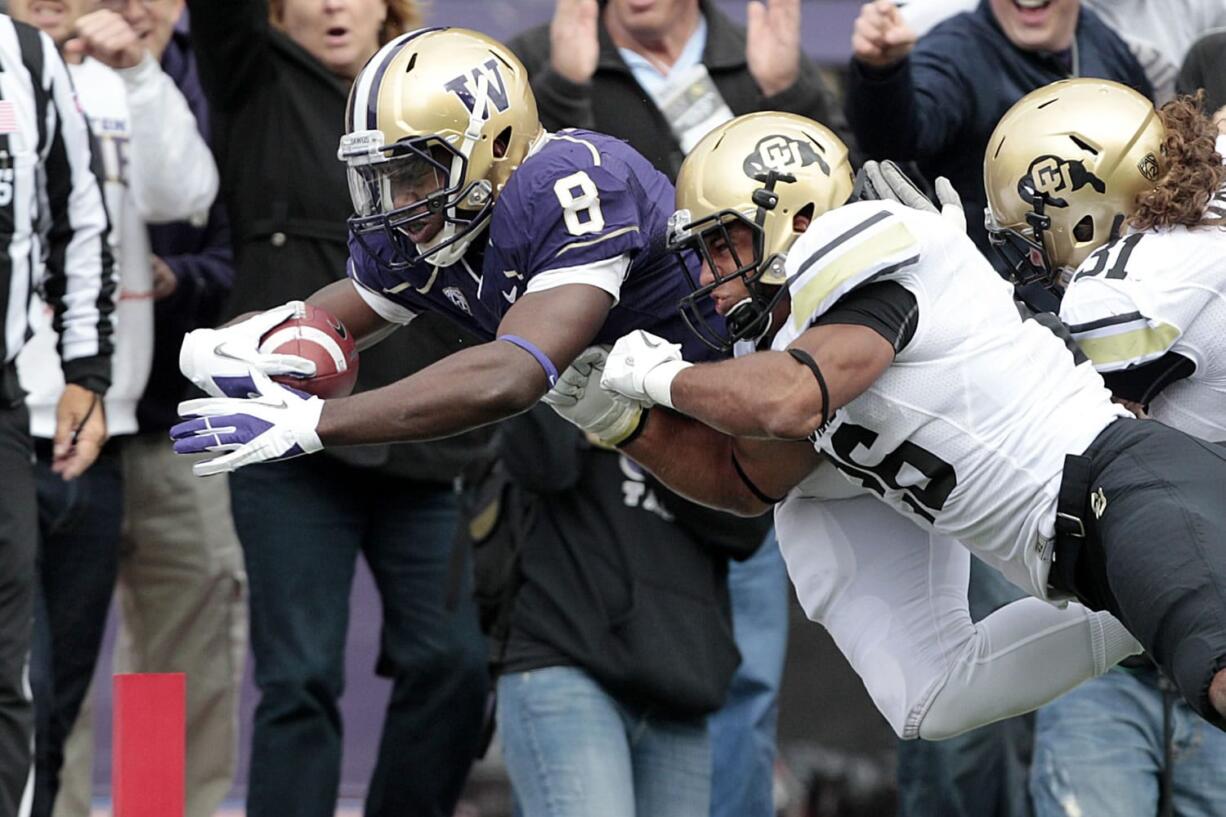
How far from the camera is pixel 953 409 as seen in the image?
379 centimetres

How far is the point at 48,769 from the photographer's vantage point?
17.0 feet

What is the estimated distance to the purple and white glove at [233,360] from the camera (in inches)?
154

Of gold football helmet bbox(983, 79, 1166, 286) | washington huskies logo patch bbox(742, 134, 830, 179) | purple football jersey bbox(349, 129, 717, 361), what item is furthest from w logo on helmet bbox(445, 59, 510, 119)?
gold football helmet bbox(983, 79, 1166, 286)

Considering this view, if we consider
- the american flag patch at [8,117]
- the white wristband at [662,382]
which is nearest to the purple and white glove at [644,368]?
the white wristband at [662,382]

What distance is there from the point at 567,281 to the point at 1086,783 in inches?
68.5

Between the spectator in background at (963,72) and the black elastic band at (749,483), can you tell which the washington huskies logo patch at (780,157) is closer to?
the black elastic band at (749,483)

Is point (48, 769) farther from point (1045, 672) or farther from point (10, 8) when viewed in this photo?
point (1045, 672)

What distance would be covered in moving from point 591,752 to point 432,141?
131 centimetres

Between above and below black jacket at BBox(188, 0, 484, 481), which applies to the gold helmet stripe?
above

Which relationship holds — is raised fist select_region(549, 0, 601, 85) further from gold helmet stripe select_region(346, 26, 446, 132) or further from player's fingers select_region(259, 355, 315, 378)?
player's fingers select_region(259, 355, 315, 378)

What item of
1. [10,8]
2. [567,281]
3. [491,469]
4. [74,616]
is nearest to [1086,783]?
[491,469]

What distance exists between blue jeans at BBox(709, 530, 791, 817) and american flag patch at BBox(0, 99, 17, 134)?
1.81 m

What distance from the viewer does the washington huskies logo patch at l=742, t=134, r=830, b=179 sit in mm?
3939

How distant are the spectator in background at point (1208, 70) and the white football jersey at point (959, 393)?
4.97 feet
